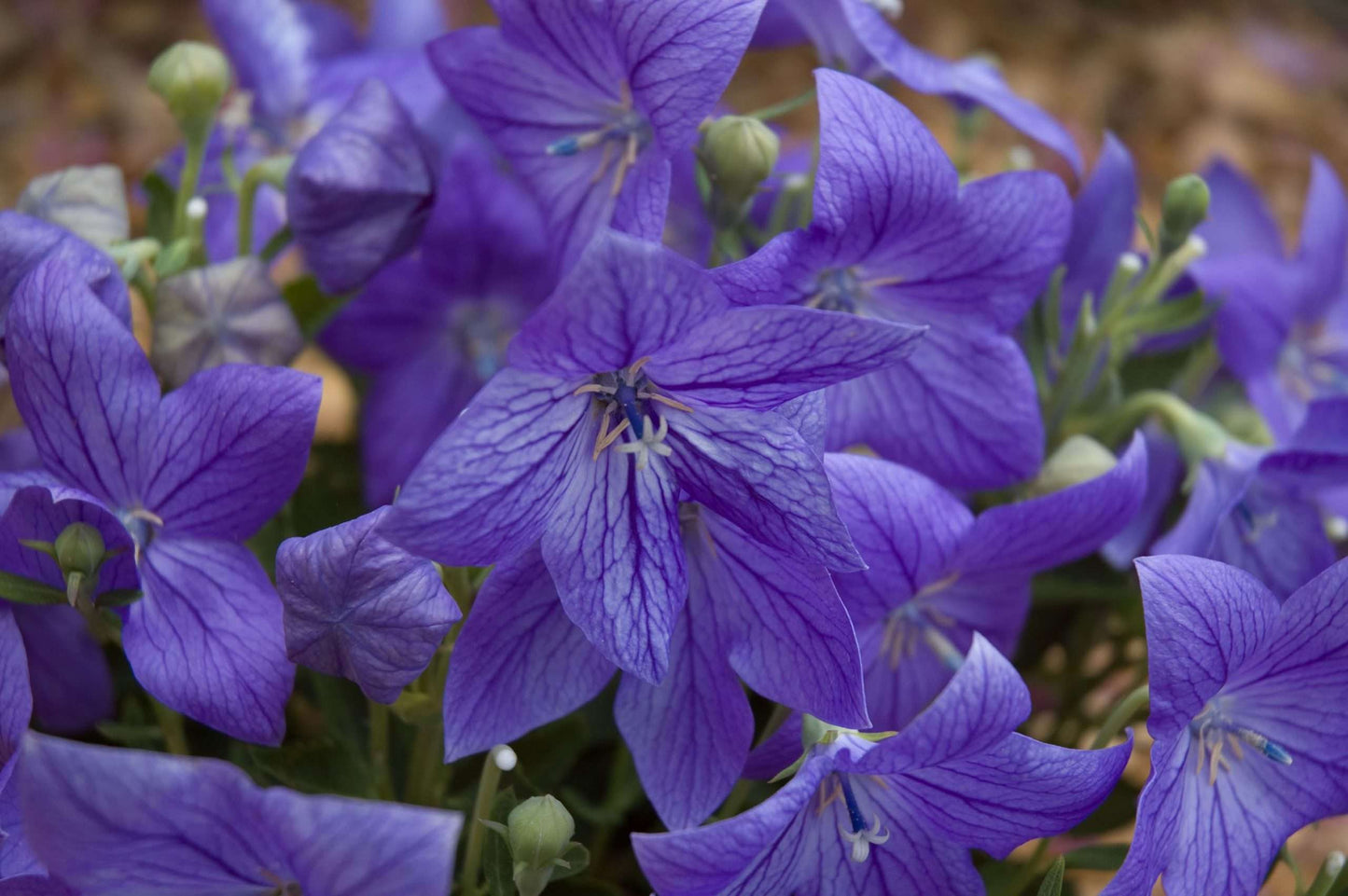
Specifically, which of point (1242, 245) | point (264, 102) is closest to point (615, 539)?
point (264, 102)

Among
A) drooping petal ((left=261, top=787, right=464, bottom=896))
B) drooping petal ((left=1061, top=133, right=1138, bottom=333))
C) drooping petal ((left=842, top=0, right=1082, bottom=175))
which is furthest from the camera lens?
drooping petal ((left=1061, top=133, right=1138, bottom=333))

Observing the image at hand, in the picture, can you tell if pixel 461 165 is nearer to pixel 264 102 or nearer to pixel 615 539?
pixel 264 102

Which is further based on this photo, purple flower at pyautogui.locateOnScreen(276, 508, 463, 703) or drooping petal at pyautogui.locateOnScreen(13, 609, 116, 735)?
drooping petal at pyautogui.locateOnScreen(13, 609, 116, 735)

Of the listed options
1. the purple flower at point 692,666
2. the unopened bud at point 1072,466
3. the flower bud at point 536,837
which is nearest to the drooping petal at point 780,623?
the purple flower at point 692,666

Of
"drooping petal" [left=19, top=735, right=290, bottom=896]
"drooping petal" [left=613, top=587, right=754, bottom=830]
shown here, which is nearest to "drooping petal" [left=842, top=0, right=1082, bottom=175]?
"drooping petal" [left=613, top=587, right=754, bottom=830]

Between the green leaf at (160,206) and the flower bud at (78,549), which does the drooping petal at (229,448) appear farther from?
the green leaf at (160,206)

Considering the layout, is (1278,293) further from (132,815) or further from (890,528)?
(132,815)

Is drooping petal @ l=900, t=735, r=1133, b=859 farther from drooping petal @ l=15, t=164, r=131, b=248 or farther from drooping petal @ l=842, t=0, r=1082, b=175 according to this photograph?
drooping petal @ l=15, t=164, r=131, b=248

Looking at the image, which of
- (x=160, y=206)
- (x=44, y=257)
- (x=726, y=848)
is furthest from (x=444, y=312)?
(x=726, y=848)
